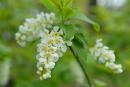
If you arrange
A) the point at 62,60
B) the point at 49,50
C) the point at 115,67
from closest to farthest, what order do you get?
the point at 49,50 → the point at 115,67 → the point at 62,60

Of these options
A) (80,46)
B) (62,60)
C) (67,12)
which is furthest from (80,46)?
(62,60)

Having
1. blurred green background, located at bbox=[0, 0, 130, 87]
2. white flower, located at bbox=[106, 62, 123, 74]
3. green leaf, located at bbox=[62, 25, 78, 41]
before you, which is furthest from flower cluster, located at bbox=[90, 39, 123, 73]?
blurred green background, located at bbox=[0, 0, 130, 87]

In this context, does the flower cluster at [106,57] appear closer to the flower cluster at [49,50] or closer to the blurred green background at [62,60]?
the flower cluster at [49,50]

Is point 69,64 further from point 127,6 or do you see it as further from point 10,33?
point 127,6

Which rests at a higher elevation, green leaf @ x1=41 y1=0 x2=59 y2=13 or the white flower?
green leaf @ x1=41 y1=0 x2=59 y2=13

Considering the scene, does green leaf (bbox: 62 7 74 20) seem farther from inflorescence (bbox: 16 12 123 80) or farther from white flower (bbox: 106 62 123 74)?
white flower (bbox: 106 62 123 74)

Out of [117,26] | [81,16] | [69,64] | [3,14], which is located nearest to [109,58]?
[81,16]

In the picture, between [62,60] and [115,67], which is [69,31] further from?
[62,60]
